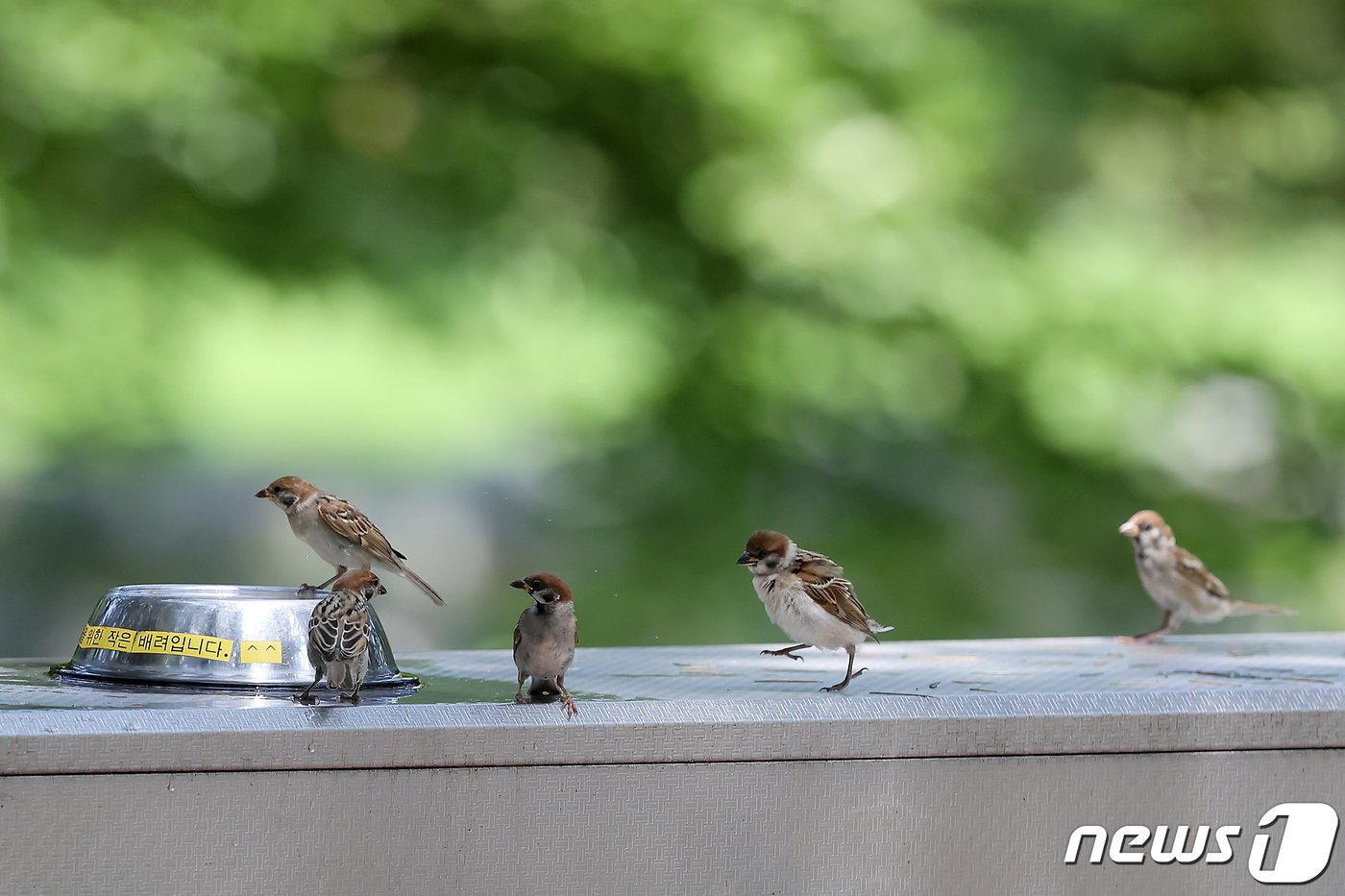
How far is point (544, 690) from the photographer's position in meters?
1.92

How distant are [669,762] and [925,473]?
17.4ft

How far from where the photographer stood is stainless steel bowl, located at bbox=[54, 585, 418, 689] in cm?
195

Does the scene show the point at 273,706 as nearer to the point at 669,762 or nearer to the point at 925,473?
the point at 669,762

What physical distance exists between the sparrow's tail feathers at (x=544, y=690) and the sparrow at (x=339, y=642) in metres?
0.20

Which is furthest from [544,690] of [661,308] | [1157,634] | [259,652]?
[661,308]

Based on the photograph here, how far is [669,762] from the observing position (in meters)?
1.74

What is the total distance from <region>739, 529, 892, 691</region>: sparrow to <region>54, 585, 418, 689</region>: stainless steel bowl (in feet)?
1.69

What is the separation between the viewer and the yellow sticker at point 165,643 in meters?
1.96

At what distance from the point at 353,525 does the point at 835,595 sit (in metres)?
0.77

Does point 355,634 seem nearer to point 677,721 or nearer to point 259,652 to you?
point 259,652

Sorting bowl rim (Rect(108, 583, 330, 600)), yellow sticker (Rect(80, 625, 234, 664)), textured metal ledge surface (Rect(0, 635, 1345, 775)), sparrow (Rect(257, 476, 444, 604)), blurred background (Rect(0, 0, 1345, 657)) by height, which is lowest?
textured metal ledge surface (Rect(0, 635, 1345, 775))

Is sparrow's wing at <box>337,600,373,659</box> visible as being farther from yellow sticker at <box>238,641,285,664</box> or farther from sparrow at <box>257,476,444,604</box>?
sparrow at <box>257,476,444,604</box>

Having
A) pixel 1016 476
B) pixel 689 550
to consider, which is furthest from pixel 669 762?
pixel 1016 476

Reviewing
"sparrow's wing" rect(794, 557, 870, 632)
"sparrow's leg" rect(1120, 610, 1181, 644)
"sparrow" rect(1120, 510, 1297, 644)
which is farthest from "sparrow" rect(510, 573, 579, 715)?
"sparrow" rect(1120, 510, 1297, 644)
